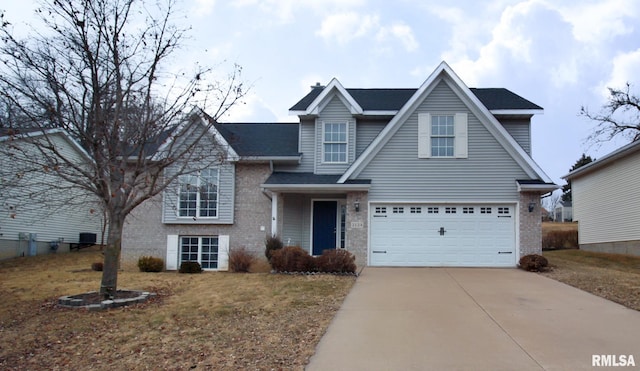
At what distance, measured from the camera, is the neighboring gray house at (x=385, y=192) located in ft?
58.3

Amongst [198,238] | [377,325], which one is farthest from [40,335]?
[198,238]

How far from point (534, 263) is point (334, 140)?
7966 millimetres

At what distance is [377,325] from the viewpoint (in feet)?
31.0

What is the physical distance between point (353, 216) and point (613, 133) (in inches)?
866

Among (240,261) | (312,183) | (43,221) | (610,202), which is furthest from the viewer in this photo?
(43,221)

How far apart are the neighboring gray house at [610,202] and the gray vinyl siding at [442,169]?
668cm

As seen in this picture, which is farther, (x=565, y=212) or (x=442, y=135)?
(x=565, y=212)

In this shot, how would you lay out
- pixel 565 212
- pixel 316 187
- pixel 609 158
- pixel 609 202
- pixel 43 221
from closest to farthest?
pixel 316 187
pixel 609 158
pixel 609 202
pixel 43 221
pixel 565 212

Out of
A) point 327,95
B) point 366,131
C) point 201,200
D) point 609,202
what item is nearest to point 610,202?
point 609,202

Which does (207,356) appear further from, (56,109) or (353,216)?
(353,216)

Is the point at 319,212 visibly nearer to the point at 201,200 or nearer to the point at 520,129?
the point at 201,200

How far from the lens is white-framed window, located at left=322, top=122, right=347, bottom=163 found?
19594 millimetres

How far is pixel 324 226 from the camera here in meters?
19.8

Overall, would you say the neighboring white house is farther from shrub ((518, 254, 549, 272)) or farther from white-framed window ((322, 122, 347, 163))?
shrub ((518, 254, 549, 272))
